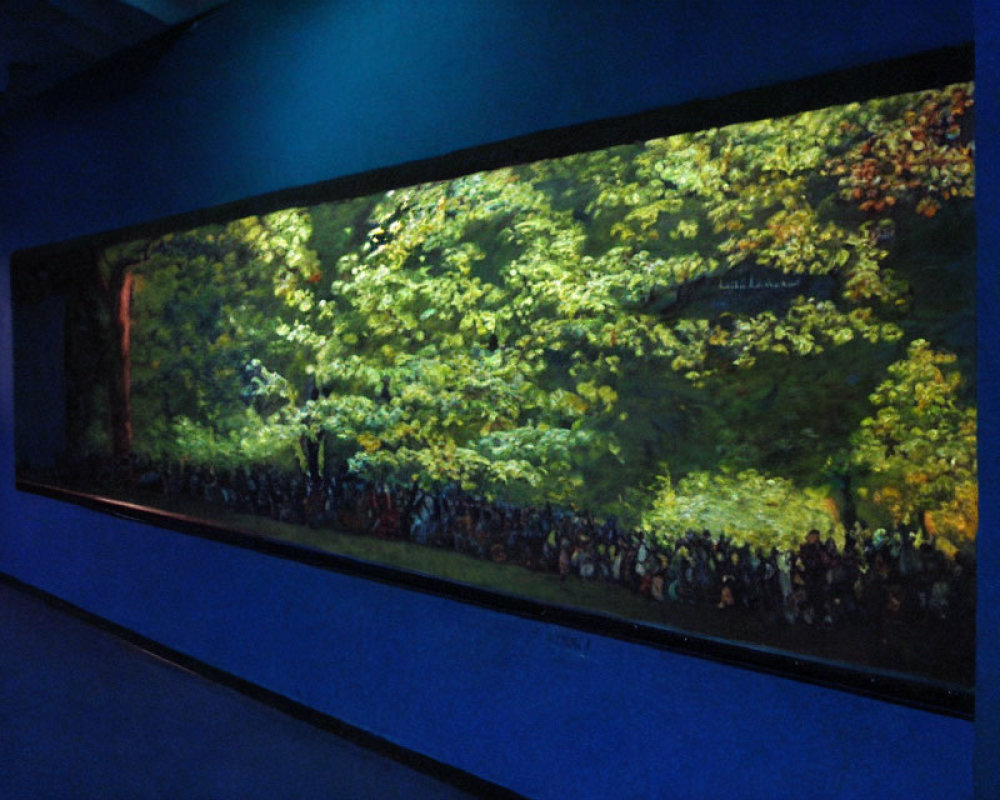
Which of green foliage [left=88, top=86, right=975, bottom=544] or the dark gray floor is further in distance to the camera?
the dark gray floor

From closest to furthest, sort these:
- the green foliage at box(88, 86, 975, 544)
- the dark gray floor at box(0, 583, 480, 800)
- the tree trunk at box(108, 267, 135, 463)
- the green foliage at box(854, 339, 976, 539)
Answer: the green foliage at box(854, 339, 976, 539), the green foliage at box(88, 86, 975, 544), the dark gray floor at box(0, 583, 480, 800), the tree trunk at box(108, 267, 135, 463)

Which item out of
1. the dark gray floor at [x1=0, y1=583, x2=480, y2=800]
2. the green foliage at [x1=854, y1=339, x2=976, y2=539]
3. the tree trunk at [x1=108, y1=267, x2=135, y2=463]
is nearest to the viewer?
the green foliage at [x1=854, y1=339, x2=976, y2=539]

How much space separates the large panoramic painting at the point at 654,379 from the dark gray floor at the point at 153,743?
87 cm

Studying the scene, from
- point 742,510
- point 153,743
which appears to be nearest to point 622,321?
point 742,510

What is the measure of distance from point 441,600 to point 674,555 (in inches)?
40.4

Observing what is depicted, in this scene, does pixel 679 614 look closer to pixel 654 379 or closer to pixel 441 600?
pixel 654 379

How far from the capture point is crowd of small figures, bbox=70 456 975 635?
1.68 metres

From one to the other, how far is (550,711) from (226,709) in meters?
1.84

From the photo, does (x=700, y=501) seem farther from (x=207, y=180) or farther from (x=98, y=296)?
(x=98, y=296)

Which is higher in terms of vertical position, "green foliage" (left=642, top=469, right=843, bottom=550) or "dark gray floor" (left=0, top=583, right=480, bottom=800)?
"green foliage" (left=642, top=469, right=843, bottom=550)

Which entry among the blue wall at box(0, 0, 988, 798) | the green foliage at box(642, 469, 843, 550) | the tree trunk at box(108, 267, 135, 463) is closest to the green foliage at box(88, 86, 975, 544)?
the green foliage at box(642, 469, 843, 550)

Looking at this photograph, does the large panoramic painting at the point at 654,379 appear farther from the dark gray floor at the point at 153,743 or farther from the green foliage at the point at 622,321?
the dark gray floor at the point at 153,743

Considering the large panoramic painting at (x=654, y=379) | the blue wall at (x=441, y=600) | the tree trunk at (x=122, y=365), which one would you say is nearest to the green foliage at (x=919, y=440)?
the large panoramic painting at (x=654, y=379)

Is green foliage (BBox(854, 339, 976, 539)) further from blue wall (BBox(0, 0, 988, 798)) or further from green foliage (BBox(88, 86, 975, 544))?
blue wall (BBox(0, 0, 988, 798))
